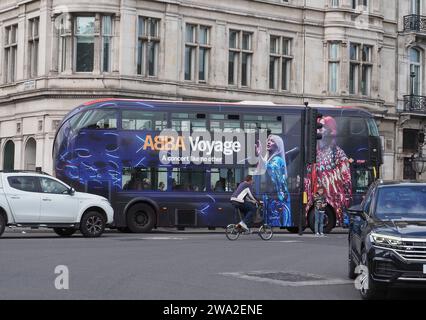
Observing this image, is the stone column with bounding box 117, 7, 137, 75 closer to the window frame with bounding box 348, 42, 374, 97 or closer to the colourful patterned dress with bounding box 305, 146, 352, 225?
the colourful patterned dress with bounding box 305, 146, 352, 225

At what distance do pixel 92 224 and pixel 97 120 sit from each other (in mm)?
4731

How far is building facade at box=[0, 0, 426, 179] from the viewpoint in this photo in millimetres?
40188

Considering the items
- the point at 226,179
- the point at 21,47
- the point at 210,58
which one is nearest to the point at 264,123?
the point at 226,179

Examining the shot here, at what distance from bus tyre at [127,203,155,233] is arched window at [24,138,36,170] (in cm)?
1317

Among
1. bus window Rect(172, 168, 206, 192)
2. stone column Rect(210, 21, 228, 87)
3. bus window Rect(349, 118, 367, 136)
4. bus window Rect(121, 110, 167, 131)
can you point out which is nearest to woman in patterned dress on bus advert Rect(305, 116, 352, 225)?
bus window Rect(349, 118, 367, 136)

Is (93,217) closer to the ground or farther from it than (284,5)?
closer to the ground

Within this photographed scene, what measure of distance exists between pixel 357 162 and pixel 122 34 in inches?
502

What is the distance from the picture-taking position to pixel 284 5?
46.0m

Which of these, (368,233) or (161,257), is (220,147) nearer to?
(161,257)

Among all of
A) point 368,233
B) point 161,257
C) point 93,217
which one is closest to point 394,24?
point 93,217

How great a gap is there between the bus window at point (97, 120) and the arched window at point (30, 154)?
1316 cm

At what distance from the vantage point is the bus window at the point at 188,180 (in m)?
31.1

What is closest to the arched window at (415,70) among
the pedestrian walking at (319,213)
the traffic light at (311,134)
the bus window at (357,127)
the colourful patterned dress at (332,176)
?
the bus window at (357,127)

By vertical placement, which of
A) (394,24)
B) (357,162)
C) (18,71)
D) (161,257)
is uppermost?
(394,24)
